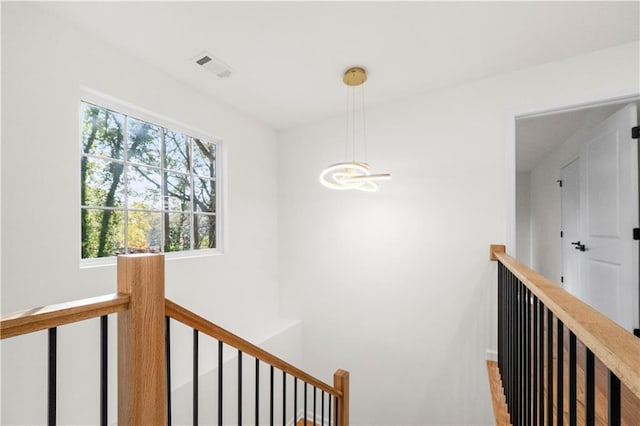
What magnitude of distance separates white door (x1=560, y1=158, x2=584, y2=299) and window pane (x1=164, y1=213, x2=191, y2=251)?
12.7ft

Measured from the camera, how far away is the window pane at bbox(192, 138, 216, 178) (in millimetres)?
2637

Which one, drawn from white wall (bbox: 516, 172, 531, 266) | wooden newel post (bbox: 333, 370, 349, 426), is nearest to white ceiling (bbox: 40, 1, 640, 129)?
wooden newel post (bbox: 333, 370, 349, 426)

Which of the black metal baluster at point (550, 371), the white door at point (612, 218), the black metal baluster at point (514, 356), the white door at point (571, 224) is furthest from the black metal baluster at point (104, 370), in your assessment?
the white door at point (571, 224)

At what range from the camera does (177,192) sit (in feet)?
8.07

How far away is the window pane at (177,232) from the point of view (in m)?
2.36

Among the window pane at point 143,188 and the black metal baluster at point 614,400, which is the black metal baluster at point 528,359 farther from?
the window pane at point 143,188

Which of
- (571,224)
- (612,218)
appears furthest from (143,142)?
(571,224)

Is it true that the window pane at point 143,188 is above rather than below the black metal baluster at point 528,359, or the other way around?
above

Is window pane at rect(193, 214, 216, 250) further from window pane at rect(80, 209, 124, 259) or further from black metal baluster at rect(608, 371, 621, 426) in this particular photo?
black metal baluster at rect(608, 371, 621, 426)

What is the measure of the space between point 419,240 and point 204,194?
2021mm

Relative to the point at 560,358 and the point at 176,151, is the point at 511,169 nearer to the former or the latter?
the point at 560,358

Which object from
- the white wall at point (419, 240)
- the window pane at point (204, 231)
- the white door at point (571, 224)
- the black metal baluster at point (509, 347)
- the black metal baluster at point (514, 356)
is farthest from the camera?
the white door at point (571, 224)

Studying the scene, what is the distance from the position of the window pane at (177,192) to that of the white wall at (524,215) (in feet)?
20.5

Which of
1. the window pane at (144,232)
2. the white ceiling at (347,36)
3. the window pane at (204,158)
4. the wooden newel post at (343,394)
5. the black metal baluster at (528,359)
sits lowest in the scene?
the wooden newel post at (343,394)
